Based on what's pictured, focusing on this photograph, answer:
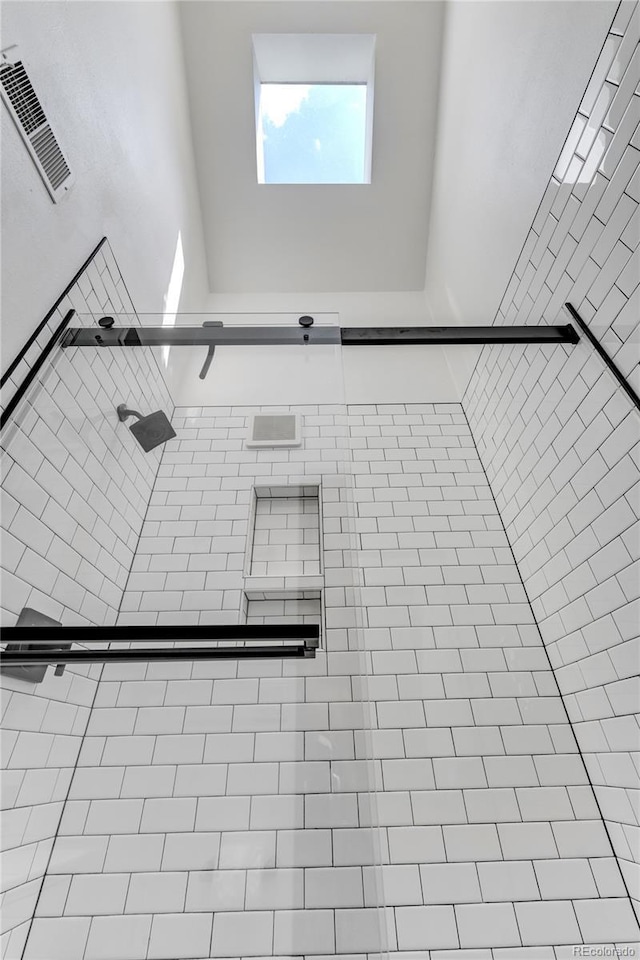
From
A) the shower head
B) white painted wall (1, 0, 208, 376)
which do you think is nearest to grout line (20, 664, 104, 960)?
the shower head

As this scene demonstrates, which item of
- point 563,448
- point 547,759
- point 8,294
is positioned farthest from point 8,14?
point 547,759

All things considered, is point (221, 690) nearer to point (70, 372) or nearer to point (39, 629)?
point (39, 629)

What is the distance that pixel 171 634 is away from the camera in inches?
37.3

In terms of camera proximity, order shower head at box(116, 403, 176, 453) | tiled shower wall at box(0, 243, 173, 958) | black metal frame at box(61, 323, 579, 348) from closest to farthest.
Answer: tiled shower wall at box(0, 243, 173, 958) → shower head at box(116, 403, 176, 453) → black metal frame at box(61, 323, 579, 348)

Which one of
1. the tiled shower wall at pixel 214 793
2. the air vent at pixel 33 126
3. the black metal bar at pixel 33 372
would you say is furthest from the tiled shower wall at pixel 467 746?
the air vent at pixel 33 126

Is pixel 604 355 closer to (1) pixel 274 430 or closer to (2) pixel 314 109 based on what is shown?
(1) pixel 274 430

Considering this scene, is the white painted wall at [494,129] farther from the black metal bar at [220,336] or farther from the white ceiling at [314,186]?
the black metal bar at [220,336]

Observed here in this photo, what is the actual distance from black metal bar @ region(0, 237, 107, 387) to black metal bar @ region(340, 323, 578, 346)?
2.53 ft

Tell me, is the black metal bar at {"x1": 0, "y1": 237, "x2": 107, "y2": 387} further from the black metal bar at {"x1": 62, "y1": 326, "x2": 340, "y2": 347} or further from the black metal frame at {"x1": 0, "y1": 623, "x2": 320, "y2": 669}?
the black metal frame at {"x1": 0, "y1": 623, "x2": 320, "y2": 669}

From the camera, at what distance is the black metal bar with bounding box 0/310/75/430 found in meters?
1.16

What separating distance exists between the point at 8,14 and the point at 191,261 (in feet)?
5.72

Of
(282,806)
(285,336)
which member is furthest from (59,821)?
(285,336)

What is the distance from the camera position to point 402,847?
1295 mm

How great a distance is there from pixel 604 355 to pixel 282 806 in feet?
4.41
